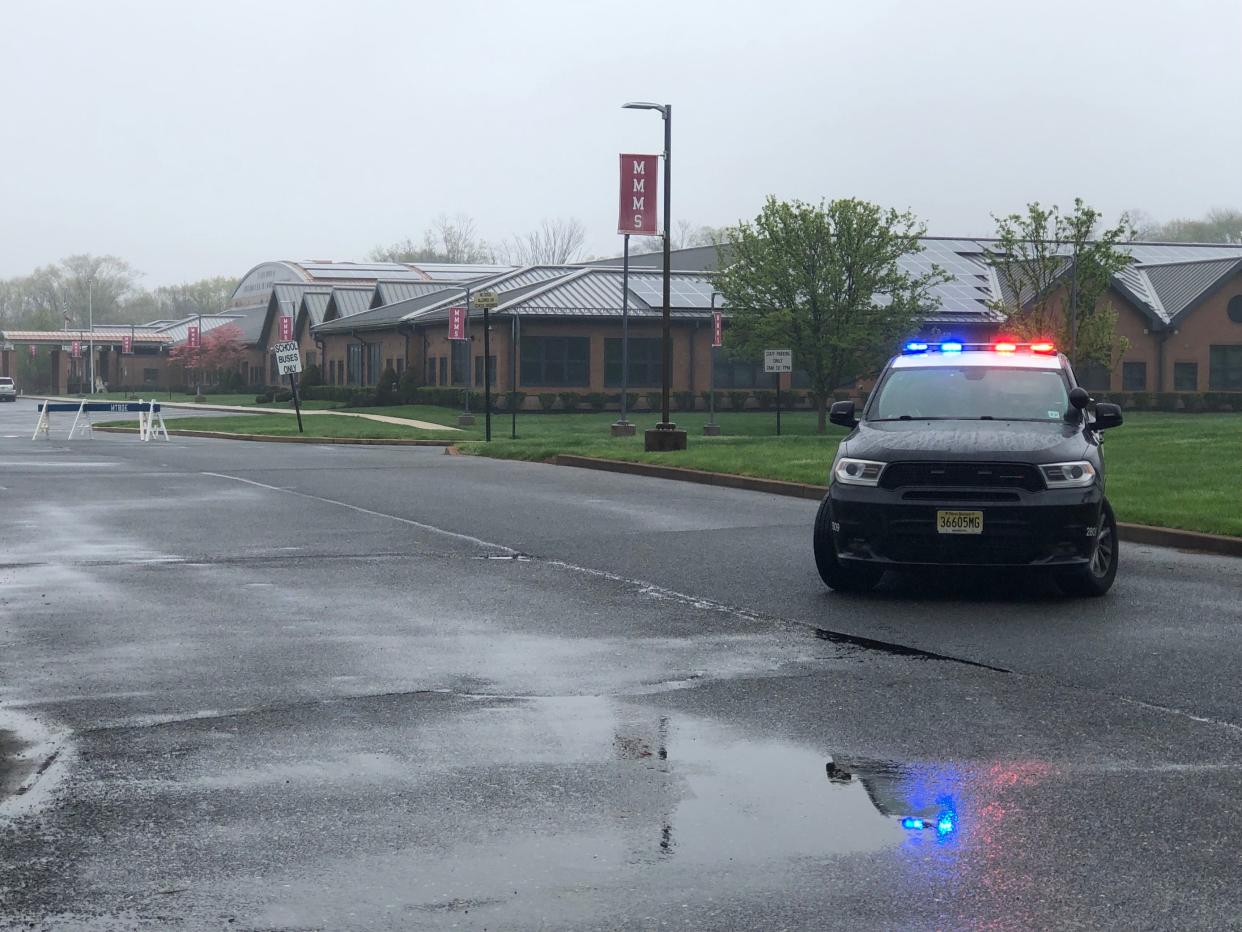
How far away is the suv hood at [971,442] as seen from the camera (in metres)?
11.3

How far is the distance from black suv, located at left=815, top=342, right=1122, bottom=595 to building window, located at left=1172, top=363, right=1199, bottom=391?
5710 cm

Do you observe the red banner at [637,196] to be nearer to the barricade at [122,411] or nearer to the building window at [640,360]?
the barricade at [122,411]

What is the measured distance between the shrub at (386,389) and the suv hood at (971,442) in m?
55.7

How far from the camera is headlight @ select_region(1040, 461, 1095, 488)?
11.3 m

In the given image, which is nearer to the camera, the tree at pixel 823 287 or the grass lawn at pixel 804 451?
the grass lawn at pixel 804 451

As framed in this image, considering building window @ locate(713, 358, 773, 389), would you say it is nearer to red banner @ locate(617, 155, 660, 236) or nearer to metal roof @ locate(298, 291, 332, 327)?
red banner @ locate(617, 155, 660, 236)

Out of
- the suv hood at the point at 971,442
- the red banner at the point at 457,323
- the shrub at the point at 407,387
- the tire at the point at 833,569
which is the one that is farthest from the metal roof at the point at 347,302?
the tire at the point at 833,569

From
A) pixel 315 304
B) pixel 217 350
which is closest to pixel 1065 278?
→ pixel 315 304

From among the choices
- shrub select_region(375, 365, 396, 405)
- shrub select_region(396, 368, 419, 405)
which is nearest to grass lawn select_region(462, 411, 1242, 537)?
shrub select_region(396, 368, 419, 405)

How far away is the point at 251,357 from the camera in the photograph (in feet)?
353

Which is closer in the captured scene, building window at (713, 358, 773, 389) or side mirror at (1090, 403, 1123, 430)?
side mirror at (1090, 403, 1123, 430)

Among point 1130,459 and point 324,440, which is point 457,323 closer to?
point 324,440

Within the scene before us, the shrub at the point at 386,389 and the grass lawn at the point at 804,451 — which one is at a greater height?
the shrub at the point at 386,389

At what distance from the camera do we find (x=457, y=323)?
57.3 meters
